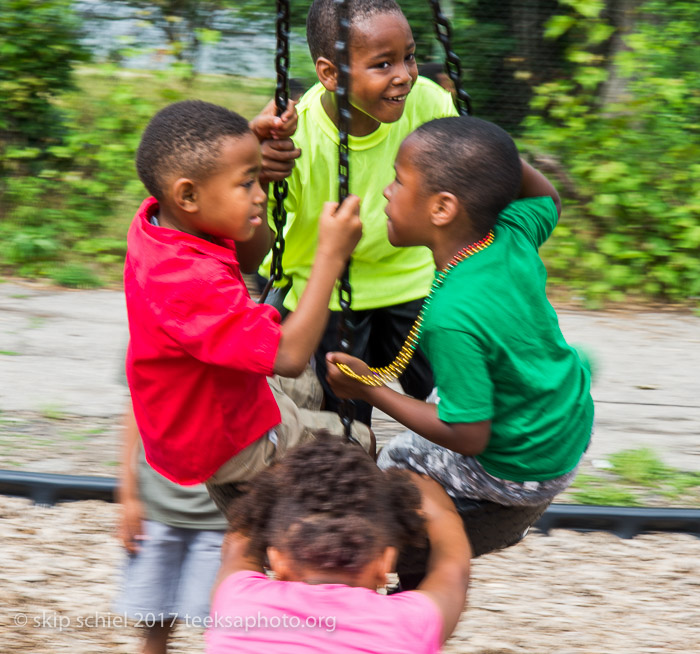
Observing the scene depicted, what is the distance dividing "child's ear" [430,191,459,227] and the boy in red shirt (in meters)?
0.17

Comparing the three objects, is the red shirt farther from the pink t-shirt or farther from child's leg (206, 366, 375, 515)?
the pink t-shirt

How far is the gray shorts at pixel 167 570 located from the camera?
244cm

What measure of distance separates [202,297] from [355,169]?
1144 millimetres

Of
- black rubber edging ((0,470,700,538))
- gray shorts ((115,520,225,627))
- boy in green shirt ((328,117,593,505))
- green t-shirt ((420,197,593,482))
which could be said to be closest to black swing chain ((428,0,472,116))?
boy in green shirt ((328,117,593,505))

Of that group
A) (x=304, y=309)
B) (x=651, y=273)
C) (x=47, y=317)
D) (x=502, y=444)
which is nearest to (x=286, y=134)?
(x=304, y=309)

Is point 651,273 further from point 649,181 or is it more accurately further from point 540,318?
point 540,318

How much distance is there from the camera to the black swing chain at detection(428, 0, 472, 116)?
226cm

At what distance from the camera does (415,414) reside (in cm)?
204

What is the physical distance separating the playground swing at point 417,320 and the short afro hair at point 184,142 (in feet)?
0.67

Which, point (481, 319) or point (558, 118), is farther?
point (558, 118)

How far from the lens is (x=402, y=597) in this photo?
1718 mm

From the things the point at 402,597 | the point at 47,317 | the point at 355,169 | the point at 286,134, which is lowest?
the point at 47,317

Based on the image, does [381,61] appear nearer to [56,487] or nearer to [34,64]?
[56,487]

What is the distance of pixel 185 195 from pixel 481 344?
686mm
